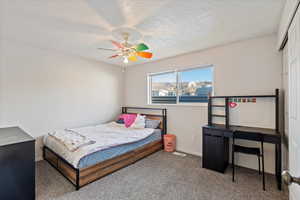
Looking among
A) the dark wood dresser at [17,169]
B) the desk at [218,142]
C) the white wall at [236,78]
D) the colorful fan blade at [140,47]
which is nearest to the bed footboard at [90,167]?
the dark wood dresser at [17,169]

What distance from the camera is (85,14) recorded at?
190 centimetres

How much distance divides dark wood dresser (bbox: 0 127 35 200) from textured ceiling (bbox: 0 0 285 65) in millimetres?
1700

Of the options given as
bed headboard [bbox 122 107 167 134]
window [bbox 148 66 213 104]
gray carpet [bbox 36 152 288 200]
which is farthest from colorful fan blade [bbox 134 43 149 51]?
gray carpet [bbox 36 152 288 200]

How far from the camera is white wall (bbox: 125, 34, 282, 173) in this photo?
2.50m

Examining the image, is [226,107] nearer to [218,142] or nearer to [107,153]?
[218,142]

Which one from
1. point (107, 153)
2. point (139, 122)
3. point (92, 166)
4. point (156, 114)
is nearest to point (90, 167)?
point (92, 166)

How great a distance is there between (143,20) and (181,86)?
215 centimetres

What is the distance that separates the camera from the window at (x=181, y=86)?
3377 millimetres

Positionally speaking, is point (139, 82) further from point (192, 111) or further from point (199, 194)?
point (199, 194)

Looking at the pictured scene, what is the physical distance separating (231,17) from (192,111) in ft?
6.76

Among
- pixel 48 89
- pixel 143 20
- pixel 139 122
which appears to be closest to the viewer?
pixel 143 20

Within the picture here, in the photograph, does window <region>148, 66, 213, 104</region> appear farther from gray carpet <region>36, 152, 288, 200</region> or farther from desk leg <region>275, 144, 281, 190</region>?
gray carpet <region>36, 152, 288, 200</region>

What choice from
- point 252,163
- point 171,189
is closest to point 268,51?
point 252,163

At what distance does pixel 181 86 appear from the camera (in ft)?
12.5
